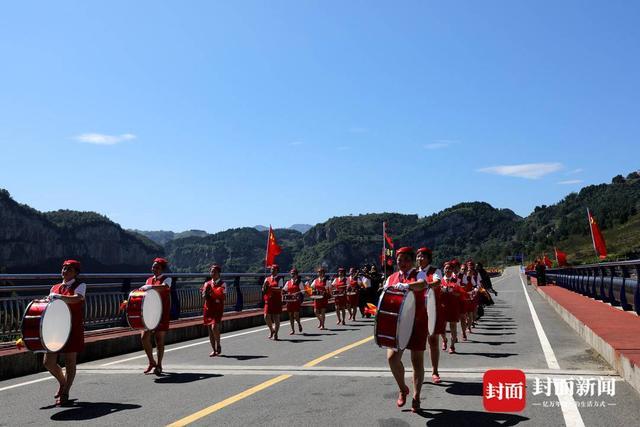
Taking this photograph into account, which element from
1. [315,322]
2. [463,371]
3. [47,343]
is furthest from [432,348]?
[315,322]

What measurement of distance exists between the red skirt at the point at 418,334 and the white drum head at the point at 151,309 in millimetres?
4762

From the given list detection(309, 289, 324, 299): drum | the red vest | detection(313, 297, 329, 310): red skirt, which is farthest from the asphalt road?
detection(309, 289, 324, 299): drum

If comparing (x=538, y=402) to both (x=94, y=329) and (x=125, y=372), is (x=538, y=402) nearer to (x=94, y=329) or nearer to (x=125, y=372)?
(x=125, y=372)

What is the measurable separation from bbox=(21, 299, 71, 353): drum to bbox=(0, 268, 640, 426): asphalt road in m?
0.71

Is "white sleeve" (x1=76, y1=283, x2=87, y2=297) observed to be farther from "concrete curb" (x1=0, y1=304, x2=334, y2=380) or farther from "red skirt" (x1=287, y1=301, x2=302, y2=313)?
"red skirt" (x1=287, y1=301, x2=302, y2=313)

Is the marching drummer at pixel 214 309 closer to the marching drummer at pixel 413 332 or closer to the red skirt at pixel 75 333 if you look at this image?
the red skirt at pixel 75 333

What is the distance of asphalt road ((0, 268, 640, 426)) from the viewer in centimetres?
680

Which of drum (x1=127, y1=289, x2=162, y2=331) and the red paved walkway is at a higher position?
drum (x1=127, y1=289, x2=162, y2=331)

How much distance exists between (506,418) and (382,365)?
393 centimetres

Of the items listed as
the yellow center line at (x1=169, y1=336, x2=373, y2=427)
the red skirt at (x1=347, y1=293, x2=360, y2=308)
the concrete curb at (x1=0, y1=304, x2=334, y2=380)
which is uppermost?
the red skirt at (x1=347, y1=293, x2=360, y2=308)

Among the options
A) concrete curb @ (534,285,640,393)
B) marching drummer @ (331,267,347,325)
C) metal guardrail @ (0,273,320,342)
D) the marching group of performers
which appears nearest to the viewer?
the marching group of performers

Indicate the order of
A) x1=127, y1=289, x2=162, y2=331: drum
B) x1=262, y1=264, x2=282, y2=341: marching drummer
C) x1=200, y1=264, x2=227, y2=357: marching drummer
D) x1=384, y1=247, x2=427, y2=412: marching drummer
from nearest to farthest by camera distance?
x1=384, y1=247, x2=427, y2=412: marching drummer
x1=127, y1=289, x2=162, y2=331: drum
x1=200, y1=264, x2=227, y2=357: marching drummer
x1=262, y1=264, x2=282, y2=341: marching drummer

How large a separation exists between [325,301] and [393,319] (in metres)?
11.8

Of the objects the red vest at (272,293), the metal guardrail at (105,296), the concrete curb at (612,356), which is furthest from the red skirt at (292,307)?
the concrete curb at (612,356)
